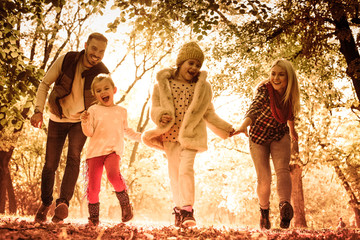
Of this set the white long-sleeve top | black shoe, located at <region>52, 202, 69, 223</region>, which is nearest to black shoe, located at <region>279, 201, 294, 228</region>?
the white long-sleeve top

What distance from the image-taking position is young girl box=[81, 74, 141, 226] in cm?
530

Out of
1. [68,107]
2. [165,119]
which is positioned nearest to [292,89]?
[165,119]

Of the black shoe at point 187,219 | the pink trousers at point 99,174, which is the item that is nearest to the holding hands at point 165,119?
the pink trousers at point 99,174

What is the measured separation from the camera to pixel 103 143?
17.7ft

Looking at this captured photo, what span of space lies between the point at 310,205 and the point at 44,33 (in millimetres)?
37267

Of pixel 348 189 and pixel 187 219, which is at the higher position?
pixel 348 189

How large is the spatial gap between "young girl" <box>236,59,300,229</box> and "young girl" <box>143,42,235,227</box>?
1.65 ft

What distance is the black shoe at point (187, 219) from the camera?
4.57 meters

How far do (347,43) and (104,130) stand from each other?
6.17 metres

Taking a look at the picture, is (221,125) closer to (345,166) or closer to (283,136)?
(283,136)

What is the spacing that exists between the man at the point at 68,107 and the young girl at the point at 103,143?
0.76 feet

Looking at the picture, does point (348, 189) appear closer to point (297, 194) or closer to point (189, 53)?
point (297, 194)

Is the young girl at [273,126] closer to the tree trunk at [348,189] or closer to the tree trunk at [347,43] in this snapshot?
the tree trunk at [347,43]

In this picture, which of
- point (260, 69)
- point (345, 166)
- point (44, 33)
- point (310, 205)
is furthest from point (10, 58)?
point (310, 205)
